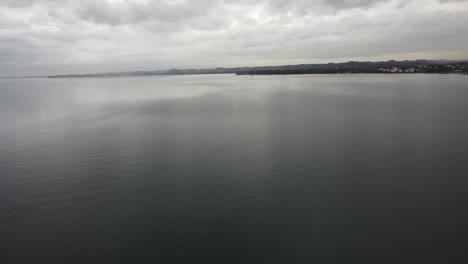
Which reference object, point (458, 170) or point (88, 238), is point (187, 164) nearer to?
point (88, 238)

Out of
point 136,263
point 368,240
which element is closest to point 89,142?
point 136,263

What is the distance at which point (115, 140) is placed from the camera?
21.8 metres

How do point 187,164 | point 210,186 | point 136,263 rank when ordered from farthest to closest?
point 187,164 < point 210,186 < point 136,263

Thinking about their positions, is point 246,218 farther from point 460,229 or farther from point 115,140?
point 115,140

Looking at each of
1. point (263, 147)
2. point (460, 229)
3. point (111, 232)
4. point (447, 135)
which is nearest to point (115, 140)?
point (263, 147)

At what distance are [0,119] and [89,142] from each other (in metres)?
19.0

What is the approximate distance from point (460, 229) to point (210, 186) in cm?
895

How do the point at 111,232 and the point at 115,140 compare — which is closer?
the point at 111,232

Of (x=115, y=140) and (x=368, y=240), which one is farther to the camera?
(x=115, y=140)

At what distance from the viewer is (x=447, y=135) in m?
21.5

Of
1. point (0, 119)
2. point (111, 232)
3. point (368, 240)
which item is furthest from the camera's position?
point (0, 119)

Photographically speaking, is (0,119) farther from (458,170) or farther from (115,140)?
(458,170)

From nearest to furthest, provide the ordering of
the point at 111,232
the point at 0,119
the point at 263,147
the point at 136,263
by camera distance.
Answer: the point at 136,263 → the point at 111,232 → the point at 263,147 → the point at 0,119

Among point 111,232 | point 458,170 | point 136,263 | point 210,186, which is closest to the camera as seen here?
point 136,263
